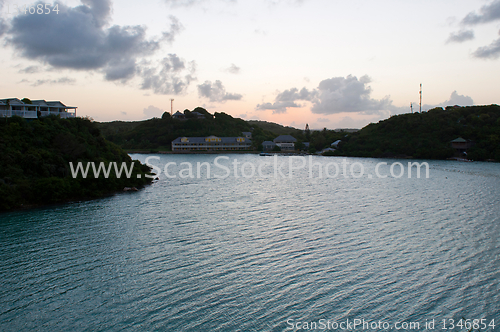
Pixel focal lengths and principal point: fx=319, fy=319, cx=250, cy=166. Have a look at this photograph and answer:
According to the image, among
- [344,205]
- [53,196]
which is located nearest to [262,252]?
[344,205]

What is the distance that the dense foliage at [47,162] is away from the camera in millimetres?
23125

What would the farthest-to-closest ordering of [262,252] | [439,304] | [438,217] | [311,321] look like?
[438,217]
[262,252]
[439,304]
[311,321]

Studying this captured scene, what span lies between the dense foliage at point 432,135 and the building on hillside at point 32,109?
234 feet

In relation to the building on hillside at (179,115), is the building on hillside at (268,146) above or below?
below

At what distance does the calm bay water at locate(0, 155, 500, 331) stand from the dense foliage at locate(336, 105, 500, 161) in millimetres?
54496

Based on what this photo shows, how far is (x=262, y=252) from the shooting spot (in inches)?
570

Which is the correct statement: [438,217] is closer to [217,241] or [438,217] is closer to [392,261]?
[392,261]

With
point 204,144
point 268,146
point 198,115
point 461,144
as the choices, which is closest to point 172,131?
point 204,144

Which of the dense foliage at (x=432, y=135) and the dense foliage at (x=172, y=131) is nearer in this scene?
the dense foliage at (x=432, y=135)

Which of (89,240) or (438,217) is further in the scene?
(438,217)

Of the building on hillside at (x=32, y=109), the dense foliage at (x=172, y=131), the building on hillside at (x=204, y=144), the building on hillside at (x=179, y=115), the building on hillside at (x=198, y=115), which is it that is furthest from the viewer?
the building on hillside at (x=198, y=115)

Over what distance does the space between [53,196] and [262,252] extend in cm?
1807

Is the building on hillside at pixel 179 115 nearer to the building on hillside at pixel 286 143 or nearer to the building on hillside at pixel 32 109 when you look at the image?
the building on hillside at pixel 286 143

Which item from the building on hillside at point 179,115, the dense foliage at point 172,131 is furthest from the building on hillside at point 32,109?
the building on hillside at point 179,115
